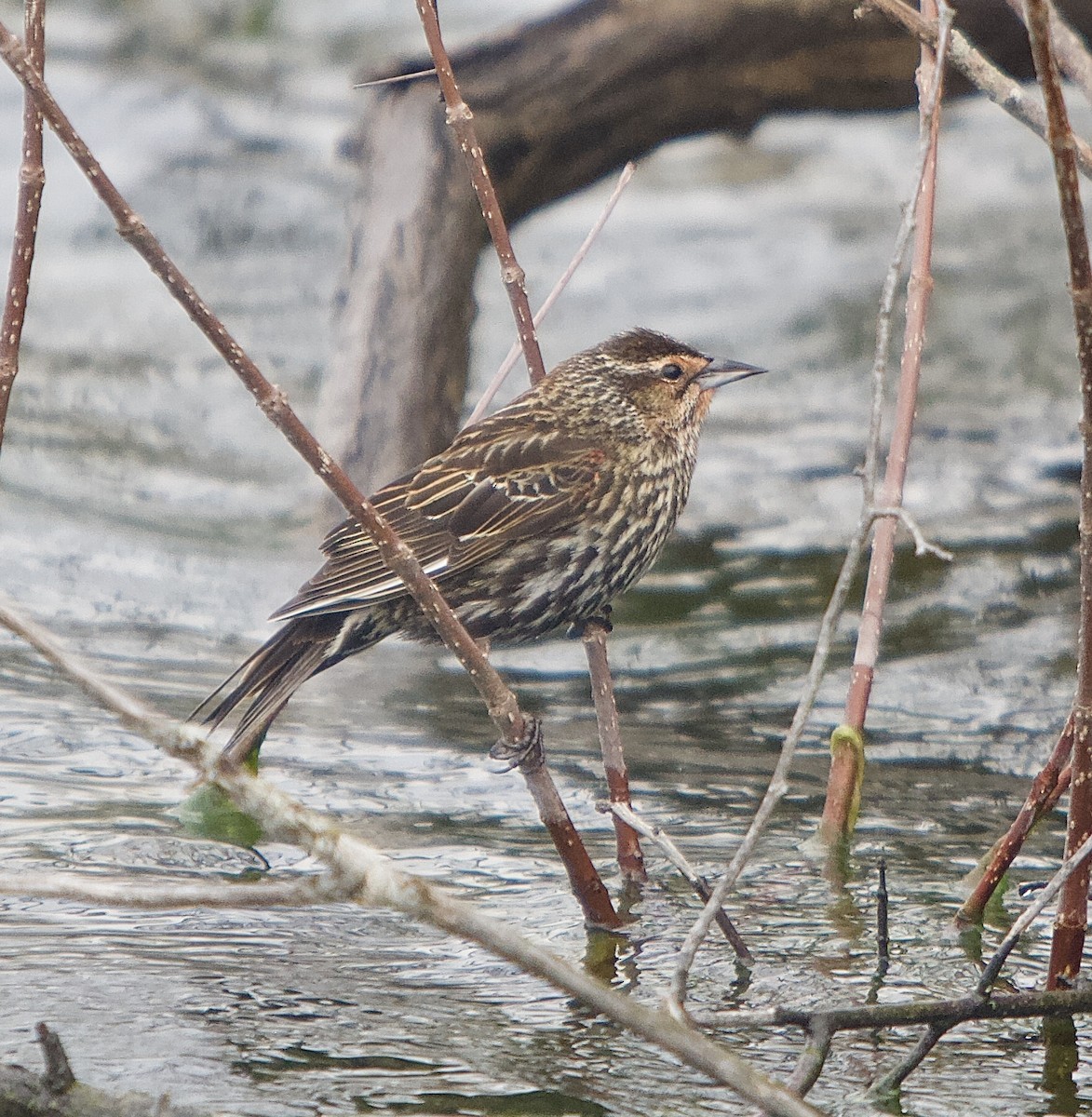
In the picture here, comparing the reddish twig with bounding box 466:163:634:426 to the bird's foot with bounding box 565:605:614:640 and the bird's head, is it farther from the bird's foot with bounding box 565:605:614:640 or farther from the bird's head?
the bird's foot with bounding box 565:605:614:640

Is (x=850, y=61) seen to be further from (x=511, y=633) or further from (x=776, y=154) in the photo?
(x=776, y=154)

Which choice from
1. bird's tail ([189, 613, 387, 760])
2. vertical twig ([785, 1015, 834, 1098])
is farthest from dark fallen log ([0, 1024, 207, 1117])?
bird's tail ([189, 613, 387, 760])

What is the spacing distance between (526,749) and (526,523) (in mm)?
→ 928

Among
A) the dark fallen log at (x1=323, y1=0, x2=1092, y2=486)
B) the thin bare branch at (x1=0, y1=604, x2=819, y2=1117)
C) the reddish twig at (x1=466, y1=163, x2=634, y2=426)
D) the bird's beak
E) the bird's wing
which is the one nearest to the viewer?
the thin bare branch at (x1=0, y1=604, x2=819, y2=1117)

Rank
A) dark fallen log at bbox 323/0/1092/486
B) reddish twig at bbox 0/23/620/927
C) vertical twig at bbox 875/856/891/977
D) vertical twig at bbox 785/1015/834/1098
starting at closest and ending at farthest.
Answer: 1. reddish twig at bbox 0/23/620/927
2. vertical twig at bbox 785/1015/834/1098
3. vertical twig at bbox 875/856/891/977
4. dark fallen log at bbox 323/0/1092/486

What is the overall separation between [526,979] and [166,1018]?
73 cm

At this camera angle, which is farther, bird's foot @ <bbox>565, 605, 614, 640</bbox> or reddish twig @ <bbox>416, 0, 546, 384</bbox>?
bird's foot @ <bbox>565, 605, 614, 640</bbox>

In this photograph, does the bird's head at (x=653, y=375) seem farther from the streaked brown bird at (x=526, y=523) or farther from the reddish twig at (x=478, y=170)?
the reddish twig at (x=478, y=170)

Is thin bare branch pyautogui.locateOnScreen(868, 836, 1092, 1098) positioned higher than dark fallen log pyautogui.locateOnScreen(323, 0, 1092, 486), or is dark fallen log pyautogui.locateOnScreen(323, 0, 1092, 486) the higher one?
dark fallen log pyautogui.locateOnScreen(323, 0, 1092, 486)

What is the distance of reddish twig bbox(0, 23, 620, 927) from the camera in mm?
2697

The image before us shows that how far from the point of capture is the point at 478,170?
12.5 ft

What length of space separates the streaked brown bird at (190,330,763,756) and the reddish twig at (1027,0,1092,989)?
1455mm

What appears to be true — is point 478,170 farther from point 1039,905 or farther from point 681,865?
point 1039,905

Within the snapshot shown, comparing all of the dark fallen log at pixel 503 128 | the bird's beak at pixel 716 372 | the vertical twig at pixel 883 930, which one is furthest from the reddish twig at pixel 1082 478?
the dark fallen log at pixel 503 128
